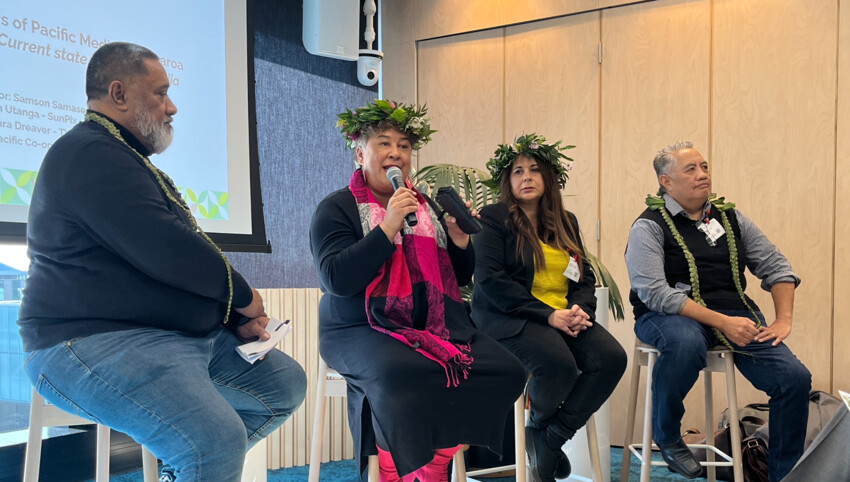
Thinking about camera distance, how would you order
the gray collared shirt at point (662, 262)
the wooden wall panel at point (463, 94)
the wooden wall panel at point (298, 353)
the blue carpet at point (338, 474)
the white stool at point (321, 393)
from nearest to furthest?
the white stool at point (321, 393) < the gray collared shirt at point (662, 262) < the blue carpet at point (338, 474) < the wooden wall panel at point (298, 353) < the wooden wall panel at point (463, 94)

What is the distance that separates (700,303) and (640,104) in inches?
57.8

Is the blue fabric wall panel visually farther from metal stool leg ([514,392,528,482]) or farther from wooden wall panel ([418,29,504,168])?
metal stool leg ([514,392,528,482])

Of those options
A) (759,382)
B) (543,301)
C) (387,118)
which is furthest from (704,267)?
(387,118)

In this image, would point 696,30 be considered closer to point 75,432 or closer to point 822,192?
point 822,192

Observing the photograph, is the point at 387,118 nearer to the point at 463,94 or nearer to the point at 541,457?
the point at 541,457

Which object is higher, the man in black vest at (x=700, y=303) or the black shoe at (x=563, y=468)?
the man in black vest at (x=700, y=303)

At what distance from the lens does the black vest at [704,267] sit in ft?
9.69

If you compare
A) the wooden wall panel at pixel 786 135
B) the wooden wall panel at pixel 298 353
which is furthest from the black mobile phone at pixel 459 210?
the wooden wall panel at pixel 786 135

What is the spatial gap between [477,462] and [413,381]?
1.41m

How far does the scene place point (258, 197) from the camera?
3766 mm

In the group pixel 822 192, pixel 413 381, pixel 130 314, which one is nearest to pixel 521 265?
pixel 413 381

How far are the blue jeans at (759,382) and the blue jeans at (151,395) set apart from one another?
1677 millimetres

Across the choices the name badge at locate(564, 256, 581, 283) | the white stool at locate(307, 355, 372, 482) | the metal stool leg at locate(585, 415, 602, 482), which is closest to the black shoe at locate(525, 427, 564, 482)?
the metal stool leg at locate(585, 415, 602, 482)

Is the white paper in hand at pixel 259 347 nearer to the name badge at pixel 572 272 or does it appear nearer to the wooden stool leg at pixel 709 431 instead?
the name badge at pixel 572 272
